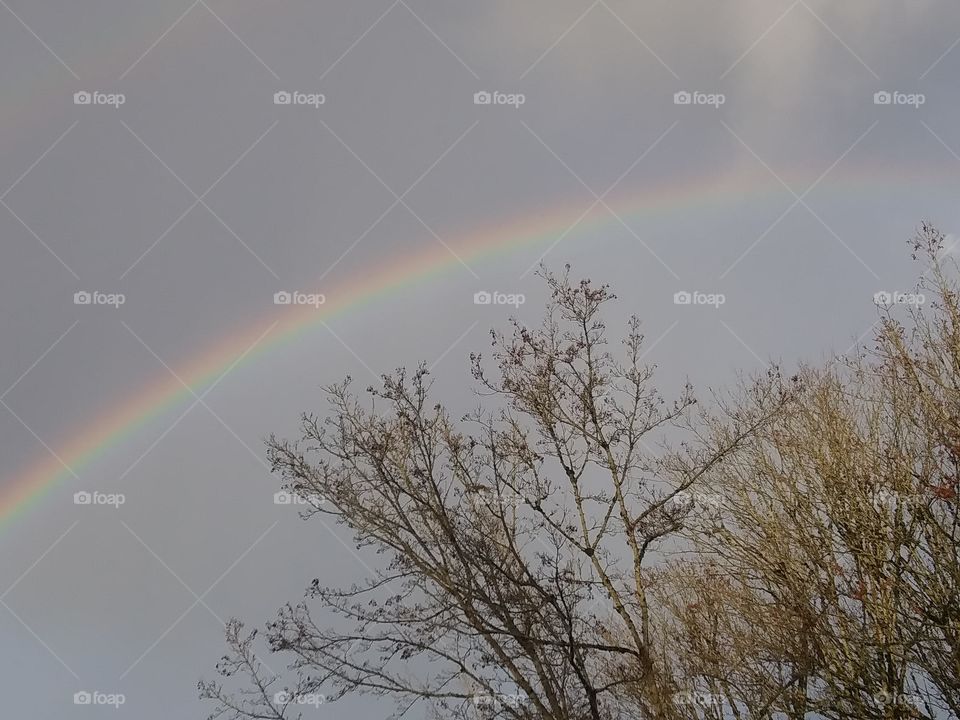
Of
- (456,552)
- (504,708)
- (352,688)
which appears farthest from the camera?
(352,688)

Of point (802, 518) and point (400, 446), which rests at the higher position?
point (400, 446)

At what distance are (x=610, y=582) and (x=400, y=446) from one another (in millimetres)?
2774

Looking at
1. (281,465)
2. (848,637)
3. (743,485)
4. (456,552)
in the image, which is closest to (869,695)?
(848,637)

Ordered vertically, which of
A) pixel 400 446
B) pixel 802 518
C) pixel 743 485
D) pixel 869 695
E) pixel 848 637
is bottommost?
pixel 869 695

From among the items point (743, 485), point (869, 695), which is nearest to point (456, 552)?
point (743, 485)

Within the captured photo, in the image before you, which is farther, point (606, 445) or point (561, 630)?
point (606, 445)

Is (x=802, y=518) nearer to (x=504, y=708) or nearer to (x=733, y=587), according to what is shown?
(x=733, y=587)

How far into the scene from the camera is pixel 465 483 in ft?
26.8

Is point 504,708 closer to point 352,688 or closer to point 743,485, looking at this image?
point 352,688

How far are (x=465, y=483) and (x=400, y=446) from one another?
99cm

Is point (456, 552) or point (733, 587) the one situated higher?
point (456, 552)

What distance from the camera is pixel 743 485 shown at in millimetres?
10266

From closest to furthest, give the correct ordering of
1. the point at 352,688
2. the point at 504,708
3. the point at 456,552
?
the point at 456,552, the point at 504,708, the point at 352,688

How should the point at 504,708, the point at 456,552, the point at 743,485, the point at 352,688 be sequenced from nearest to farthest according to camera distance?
the point at 456,552 → the point at 504,708 → the point at 352,688 → the point at 743,485
